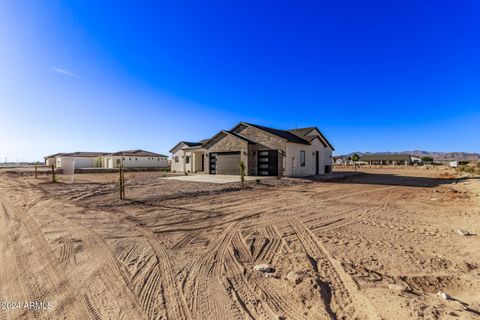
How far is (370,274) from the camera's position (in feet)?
12.6

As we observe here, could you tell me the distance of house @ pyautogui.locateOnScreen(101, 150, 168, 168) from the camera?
45219mm

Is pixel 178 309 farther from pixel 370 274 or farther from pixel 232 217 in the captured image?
pixel 232 217

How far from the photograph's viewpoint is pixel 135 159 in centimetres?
4675

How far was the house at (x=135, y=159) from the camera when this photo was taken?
4522 centimetres

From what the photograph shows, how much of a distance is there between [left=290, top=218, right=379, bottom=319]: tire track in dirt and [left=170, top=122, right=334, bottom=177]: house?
16.1m

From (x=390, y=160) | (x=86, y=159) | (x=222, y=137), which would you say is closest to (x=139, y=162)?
(x=86, y=159)

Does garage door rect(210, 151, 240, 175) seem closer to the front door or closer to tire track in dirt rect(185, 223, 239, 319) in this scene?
the front door

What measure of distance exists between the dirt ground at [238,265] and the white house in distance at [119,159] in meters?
40.5

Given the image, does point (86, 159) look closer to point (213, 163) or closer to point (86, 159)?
point (86, 159)

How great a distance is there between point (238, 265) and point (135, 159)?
1874 inches

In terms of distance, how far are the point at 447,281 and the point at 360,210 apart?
5.10 meters

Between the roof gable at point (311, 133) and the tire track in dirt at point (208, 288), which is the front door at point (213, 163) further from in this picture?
the tire track in dirt at point (208, 288)

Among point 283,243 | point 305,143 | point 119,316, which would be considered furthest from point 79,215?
point 305,143

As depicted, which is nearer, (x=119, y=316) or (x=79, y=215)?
(x=119, y=316)
